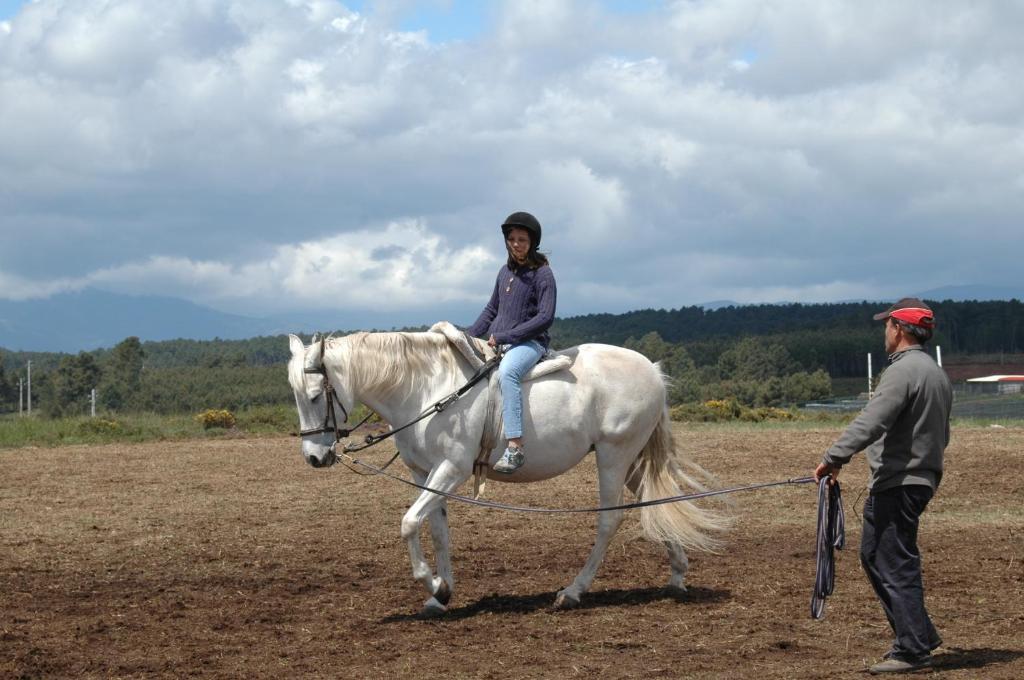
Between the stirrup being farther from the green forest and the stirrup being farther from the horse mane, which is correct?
the green forest

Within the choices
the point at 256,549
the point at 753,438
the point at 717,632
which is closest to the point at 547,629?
the point at 717,632

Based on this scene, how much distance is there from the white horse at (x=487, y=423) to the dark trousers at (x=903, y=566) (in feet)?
8.07

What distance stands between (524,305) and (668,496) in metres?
1.96

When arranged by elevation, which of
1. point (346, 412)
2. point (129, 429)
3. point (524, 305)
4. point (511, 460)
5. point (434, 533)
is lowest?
point (129, 429)

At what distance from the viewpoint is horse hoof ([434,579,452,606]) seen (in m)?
7.95

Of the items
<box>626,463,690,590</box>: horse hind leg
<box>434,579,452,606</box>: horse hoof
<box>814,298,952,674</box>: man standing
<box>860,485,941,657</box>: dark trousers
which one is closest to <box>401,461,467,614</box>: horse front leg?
<box>434,579,452,606</box>: horse hoof

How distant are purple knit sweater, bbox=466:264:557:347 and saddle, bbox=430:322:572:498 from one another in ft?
0.47

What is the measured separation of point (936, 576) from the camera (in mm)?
8914

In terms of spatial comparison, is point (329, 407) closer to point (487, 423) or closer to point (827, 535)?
point (487, 423)

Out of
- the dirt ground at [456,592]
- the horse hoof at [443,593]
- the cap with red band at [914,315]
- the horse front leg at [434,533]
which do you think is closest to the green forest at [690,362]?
the dirt ground at [456,592]

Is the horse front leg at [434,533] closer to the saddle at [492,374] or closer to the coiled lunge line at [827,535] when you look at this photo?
the saddle at [492,374]

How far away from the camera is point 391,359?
795 cm

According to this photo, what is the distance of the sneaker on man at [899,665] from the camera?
6059 millimetres

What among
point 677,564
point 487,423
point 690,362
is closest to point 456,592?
point 487,423
